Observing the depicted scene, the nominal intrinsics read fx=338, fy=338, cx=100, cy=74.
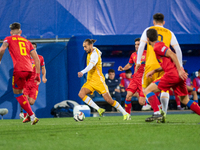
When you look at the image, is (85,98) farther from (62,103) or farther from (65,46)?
(65,46)

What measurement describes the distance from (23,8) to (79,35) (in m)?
2.31

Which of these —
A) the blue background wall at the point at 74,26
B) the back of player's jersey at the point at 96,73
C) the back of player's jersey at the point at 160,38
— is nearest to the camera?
the back of player's jersey at the point at 160,38

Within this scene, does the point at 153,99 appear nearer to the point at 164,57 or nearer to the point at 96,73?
the point at 164,57

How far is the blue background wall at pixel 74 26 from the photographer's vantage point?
12320 millimetres

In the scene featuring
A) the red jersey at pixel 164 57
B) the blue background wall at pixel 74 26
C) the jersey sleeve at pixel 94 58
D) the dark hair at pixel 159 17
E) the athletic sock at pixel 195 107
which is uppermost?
the blue background wall at pixel 74 26

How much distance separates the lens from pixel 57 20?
12695 millimetres

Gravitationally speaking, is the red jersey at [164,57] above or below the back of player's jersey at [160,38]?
below

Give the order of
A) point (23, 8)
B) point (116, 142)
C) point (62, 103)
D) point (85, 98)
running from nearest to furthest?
point (116, 142)
point (85, 98)
point (62, 103)
point (23, 8)

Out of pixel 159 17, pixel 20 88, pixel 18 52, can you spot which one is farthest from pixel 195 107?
pixel 18 52

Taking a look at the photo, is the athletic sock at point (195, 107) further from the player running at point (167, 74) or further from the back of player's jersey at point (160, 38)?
the back of player's jersey at point (160, 38)

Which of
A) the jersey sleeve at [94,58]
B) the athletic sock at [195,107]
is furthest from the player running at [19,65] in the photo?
the athletic sock at [195,107]

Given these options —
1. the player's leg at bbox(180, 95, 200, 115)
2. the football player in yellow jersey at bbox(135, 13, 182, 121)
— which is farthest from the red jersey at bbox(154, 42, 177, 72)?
the player's leg at bbox(180, 95, 200, 115)

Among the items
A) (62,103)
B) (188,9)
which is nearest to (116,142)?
(62,103)

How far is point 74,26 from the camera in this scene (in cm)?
1274
